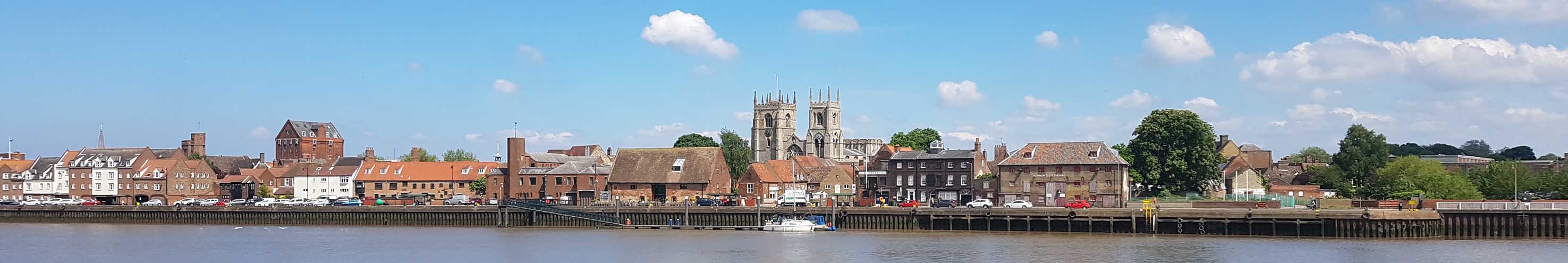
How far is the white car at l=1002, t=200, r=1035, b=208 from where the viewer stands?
7612 centimetres

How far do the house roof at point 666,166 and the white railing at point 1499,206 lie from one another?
4501 centimetres

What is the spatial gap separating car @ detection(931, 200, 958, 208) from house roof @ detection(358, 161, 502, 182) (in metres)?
39.4

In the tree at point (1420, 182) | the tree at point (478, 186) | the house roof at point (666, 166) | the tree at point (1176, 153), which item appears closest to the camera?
the tree at point (1420, 182)

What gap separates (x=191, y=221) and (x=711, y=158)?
32.7 m

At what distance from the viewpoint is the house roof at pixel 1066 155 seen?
8300 centimetres

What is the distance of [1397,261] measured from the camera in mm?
51406

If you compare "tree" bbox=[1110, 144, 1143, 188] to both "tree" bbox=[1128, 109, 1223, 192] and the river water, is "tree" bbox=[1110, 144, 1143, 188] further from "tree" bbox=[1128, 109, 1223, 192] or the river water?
the river water

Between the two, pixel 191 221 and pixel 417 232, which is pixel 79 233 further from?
pixel 417 232

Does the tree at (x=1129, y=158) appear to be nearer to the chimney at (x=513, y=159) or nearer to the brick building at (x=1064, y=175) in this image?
the brick building at (x=1064, y=175)

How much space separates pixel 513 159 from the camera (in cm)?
10081

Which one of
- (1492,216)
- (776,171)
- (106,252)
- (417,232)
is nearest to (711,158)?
(776,171)

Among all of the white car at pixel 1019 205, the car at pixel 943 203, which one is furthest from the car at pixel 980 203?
the car at pixel 943 203

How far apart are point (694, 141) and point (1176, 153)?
9024 centimetres

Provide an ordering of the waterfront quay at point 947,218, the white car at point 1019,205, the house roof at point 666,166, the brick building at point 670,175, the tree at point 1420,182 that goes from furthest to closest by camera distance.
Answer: the house roof at point 666,166
the brick building at point 670,175
the tree at point 1420,182
the white car at point 1019,205
the waterfront quay at point 947,218
